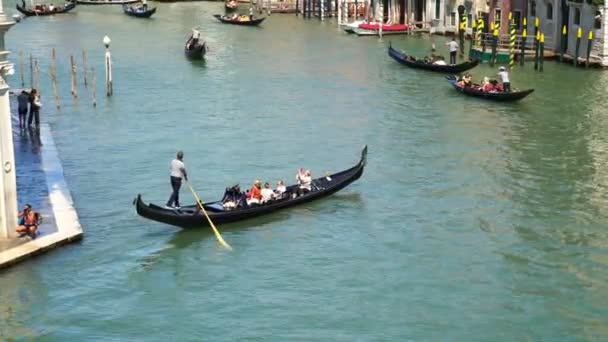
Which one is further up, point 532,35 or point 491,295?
point 532,35

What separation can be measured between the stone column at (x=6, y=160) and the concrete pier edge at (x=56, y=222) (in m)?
0.45

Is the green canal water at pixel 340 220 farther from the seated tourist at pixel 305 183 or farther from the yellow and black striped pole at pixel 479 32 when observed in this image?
the yellow and black striped pole at pixel 479 32

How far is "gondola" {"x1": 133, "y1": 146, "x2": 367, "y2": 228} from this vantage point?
1869cm

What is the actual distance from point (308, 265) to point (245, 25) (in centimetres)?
4428

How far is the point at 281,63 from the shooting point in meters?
44.2

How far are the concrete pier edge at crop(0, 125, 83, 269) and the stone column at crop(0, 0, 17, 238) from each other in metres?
0.45

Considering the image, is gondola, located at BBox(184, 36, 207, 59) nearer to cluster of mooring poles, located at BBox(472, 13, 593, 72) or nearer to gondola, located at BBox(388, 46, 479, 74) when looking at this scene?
gondola, located at BBox(388, 46, 479, 74)

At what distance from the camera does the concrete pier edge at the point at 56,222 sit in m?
16.8

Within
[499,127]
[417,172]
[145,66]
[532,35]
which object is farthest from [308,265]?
[532,35]

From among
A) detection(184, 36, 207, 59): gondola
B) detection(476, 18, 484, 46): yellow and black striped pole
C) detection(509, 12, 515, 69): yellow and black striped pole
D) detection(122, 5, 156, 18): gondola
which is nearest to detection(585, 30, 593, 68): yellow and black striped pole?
detection(509, 12, 515, 69): yellow and black striped pole

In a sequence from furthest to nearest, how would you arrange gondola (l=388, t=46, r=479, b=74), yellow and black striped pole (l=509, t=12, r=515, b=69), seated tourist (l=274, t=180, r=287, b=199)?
1. yellow and black striped pole (l=509, t=12, r=515, b=69)
2. gondola (l=388, t=46, r=479, b=74)
3. seated tourist (l=274, t=180, r=287, b=199)

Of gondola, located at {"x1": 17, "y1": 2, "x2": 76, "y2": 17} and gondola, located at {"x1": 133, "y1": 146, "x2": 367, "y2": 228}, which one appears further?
gondola, located at {"x1": 17, "y1": 2, "x2": 76, "y2": 17}

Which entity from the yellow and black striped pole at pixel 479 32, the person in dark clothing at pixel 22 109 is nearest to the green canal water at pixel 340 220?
the person in dark clothing at pixel 22 109

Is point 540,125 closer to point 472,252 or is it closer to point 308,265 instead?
point 472,252
